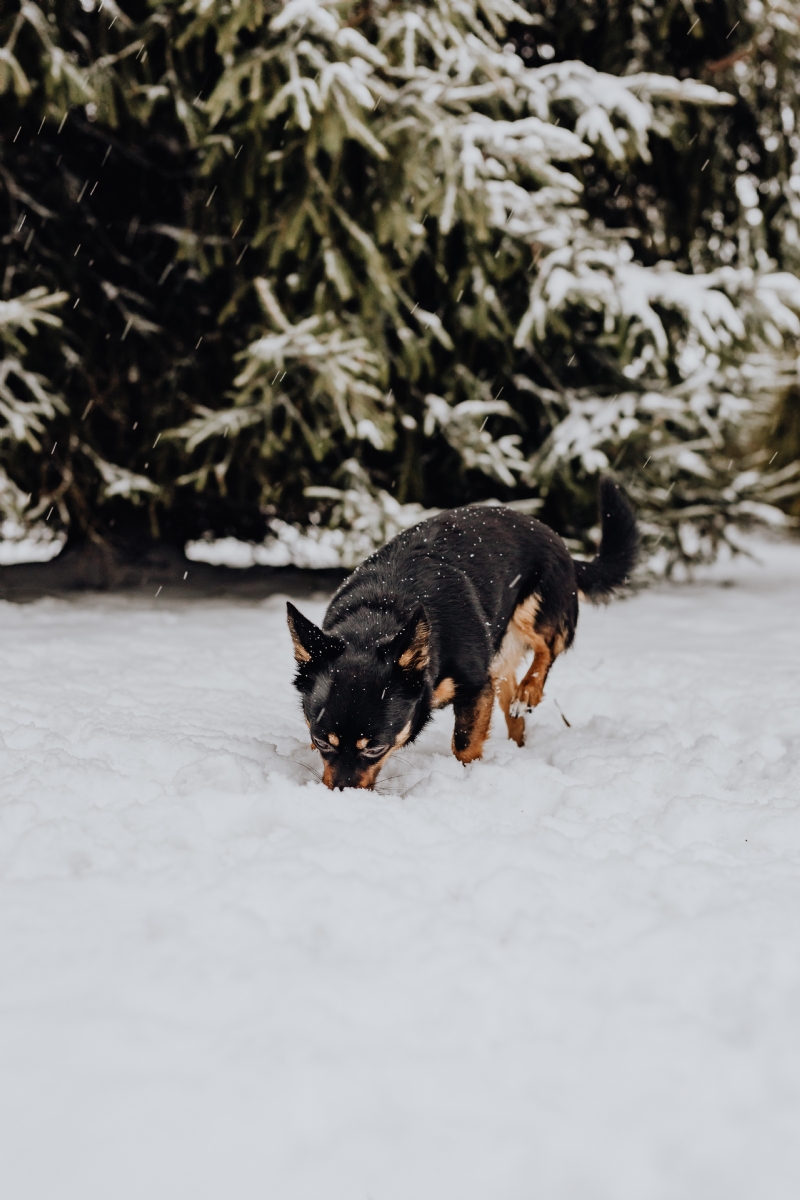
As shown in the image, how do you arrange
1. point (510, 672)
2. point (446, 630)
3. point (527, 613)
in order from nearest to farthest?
point (446, 630) → point (527, 613) → point (510, 672)

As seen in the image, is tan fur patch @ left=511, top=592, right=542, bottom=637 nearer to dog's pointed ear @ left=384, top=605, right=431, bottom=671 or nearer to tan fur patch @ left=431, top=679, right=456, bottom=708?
tan fur patch @ left=431, top=679, right=456, bottom=708

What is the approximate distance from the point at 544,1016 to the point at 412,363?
5.73 m

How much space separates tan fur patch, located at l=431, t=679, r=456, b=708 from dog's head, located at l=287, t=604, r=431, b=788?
0.59ft

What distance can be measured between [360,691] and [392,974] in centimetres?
124

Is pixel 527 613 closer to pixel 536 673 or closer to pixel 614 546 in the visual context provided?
pixel 536 673

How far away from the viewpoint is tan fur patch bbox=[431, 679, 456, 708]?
355 cm

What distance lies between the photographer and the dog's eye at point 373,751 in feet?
10.2

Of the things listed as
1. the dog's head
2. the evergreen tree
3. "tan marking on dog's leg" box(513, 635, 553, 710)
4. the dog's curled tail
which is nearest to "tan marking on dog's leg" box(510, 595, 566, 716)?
"tan marking on dog's leg" box(513, 635, 553, 710)

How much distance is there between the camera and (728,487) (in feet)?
28.0

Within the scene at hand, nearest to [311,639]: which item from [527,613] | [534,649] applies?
[527,613]

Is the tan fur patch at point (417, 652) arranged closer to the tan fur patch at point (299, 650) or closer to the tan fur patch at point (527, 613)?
the tan fur patch at point (299, 650)

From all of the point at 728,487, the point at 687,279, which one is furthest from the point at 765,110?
the point at 728,487

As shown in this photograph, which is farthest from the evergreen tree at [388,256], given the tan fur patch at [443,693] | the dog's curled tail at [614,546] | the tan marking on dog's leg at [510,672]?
the tan fur patch at [443,693]

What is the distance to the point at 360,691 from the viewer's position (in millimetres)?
3127
